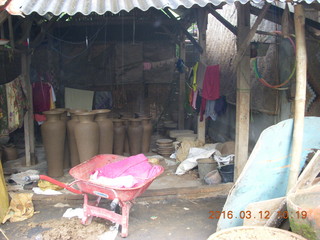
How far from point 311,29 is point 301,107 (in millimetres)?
1213

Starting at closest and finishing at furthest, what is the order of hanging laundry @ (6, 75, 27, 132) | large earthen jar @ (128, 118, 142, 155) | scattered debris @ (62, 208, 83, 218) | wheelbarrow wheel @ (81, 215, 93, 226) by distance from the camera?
wheelbarrow wheel @ (81, 215, 93, 226) → scattered debris @ (62, 208, 83, 218) → hanging laundry @ (6, 75, 27, 132) → large earthen jar @ (128, 118, 142, 155)

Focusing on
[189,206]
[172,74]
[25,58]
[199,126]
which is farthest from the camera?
[172,74]

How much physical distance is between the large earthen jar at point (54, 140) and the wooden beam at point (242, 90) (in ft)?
9.93

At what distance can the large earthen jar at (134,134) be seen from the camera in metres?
7.21

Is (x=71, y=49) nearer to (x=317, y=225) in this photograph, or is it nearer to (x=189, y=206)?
(x=189, y=206)

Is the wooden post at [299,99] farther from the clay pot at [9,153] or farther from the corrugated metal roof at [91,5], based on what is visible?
the clay pot at [9,153]

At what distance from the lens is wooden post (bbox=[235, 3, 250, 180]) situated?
4.55 metres

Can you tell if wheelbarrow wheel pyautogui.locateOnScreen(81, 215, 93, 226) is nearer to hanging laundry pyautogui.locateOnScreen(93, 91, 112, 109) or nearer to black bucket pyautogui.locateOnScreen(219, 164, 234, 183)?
black bucket pyautogui.locateOnScreen(219, 164, 234, 183)

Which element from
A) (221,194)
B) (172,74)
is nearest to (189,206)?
(221,194)

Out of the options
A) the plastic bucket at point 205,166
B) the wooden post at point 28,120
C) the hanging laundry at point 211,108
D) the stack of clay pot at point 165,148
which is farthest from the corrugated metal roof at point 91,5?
the stack of clay pot at point 165,148

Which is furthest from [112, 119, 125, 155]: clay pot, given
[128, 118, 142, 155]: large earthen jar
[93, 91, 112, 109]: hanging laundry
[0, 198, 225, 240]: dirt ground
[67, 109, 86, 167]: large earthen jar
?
[93, 91, 112, 109]: hanging laundry

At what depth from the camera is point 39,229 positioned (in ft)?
13.3

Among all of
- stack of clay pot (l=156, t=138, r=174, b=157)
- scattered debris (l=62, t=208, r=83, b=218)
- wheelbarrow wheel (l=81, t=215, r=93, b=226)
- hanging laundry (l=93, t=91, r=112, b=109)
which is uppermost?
hanging laundry (l=93, t=91, r=112, b=109)

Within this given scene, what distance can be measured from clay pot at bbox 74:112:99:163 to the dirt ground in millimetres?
949
